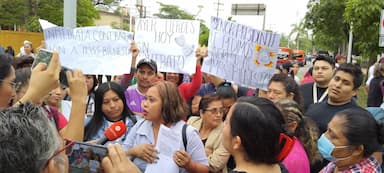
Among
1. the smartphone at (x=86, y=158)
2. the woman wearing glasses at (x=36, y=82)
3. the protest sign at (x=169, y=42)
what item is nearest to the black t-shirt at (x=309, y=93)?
the protest sign at (x=169, y=42)

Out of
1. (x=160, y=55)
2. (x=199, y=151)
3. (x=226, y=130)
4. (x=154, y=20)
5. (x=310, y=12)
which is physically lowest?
(x=199, y=151)

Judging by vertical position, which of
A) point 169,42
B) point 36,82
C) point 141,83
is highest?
point 169,42

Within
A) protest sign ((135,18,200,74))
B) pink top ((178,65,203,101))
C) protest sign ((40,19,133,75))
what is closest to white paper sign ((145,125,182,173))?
protest sign ((40,19,133,75))

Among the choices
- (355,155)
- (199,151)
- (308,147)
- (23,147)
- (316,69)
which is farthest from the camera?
(316,69)

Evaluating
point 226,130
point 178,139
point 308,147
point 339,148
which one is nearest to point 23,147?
point 226,130

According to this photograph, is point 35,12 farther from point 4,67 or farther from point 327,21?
point 4,67

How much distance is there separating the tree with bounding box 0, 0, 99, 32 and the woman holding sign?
28.7m

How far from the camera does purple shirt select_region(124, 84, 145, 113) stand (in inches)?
166

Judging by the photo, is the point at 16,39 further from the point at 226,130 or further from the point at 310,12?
the point at 226,130

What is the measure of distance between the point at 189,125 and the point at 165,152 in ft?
1.14

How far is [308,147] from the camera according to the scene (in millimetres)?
3152

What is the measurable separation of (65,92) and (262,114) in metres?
2.77

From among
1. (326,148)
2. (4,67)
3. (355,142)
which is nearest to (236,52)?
(326,148)

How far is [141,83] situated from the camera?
437 cm
